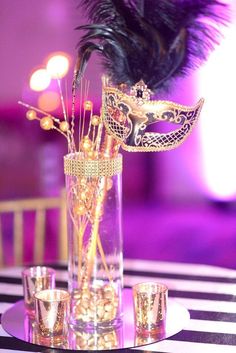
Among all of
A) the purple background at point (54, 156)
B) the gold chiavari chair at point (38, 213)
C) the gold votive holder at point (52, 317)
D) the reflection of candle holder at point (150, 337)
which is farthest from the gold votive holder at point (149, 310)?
the purple background at point (54, 156)

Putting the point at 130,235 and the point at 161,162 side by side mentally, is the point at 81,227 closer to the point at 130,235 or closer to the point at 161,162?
the point at 130,235

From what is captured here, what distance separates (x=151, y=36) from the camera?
162 cm

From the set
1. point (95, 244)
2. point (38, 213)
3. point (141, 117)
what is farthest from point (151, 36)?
point (38, 213)

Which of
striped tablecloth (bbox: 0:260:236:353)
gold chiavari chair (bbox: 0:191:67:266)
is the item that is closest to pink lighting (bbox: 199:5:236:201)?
gold chiavari chair (bbox: 0:191:67:266)

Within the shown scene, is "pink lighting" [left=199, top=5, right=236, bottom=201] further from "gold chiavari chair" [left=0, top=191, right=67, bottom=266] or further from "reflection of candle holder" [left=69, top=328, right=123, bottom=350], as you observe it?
"reflection of candle holder" [left=69, top=328, right=123, bottom=350]

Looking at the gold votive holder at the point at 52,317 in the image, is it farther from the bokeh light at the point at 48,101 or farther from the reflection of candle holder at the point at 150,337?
the bokeh light at the point at 48,101

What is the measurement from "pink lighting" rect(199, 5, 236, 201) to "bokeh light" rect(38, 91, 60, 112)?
36.3 inches

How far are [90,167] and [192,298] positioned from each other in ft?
1.54

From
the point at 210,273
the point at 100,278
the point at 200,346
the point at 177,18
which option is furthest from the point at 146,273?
the point at 177,18

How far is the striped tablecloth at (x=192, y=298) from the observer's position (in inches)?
58.9

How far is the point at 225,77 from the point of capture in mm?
4344

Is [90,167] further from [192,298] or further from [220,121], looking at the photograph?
[220,121]

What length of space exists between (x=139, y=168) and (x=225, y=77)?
797 mm

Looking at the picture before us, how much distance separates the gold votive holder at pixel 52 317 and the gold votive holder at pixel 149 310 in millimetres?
148
